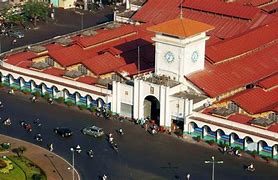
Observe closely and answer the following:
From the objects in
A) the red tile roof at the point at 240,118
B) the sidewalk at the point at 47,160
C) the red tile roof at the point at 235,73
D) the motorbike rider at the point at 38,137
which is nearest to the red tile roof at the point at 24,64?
the motorbike rider at the point at 38,137

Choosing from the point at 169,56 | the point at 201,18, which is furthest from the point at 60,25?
the point at 169,56

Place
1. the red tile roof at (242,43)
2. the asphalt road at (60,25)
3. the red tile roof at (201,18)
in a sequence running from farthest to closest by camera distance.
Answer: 1. the asphalt road at (60,25)
2. the red tile roof at (201,18)
3. the red tile roof at (242,43)

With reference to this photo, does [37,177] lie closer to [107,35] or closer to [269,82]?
[269,82]

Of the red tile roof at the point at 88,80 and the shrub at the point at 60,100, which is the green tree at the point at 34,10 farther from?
the shrub at the point at 60,100

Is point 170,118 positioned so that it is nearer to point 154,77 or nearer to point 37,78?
point 154,77

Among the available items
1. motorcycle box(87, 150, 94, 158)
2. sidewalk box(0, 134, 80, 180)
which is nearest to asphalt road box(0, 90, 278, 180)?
motorcycle box(87, 150, 94, 158)

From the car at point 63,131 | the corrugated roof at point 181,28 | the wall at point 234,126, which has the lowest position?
the car at point 63,131

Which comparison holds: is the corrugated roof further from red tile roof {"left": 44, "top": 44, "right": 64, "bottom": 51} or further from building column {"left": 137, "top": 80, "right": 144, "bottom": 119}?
red tile roof {"left": 44, "top": 44, "right": 64, "bottom": 51}
